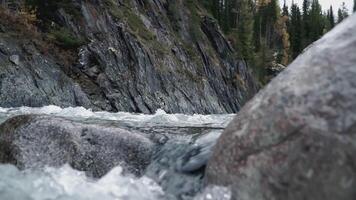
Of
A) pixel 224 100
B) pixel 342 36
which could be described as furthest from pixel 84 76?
pixel 224 100

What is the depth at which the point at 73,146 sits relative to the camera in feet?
14.5

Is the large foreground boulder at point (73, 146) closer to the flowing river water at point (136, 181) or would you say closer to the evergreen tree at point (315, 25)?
the flowing river water at point (136, 181)

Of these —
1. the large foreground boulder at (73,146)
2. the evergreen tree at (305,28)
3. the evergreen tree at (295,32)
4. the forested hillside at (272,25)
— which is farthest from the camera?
the evergreen tree at (295,32)

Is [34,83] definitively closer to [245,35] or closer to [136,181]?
[136,181]

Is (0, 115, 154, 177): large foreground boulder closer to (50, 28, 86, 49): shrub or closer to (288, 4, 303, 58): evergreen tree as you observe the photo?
(50, 28, 86, 49): shrub

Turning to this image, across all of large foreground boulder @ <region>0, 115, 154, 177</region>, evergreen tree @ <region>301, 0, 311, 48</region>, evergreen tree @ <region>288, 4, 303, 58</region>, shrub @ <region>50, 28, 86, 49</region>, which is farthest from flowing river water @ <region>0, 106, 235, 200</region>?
evergreen tree @ <region>301, 0, 311, 48</region>

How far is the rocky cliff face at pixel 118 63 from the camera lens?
51.9ft

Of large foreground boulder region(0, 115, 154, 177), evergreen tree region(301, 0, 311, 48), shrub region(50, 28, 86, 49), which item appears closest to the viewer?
large foreground boulder region(0, 115, 154, 177)

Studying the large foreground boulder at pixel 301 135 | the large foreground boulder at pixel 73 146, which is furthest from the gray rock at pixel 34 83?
the large foreground boulder at pixel 301 135

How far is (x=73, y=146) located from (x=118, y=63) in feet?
56.2

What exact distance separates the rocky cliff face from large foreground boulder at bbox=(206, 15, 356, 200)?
12086 mm

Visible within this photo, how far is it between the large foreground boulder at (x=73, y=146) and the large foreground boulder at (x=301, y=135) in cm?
107

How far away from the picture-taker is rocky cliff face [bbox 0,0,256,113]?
15.8 m

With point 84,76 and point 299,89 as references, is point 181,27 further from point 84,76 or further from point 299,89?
point 299,89
